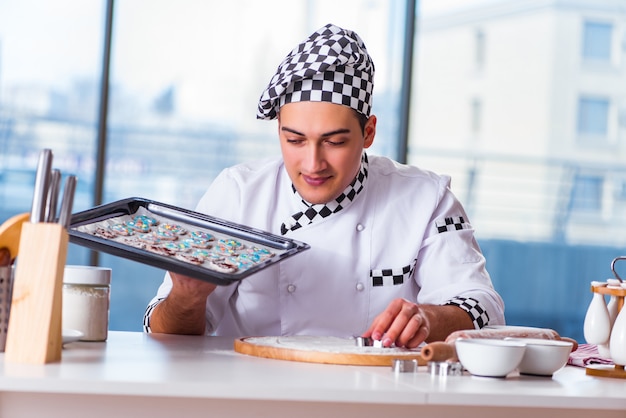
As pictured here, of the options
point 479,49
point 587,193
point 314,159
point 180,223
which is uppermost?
point 479,49

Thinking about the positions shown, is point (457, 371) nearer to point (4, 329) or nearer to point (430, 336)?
point (430, 336)

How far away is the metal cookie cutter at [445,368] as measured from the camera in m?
1.48

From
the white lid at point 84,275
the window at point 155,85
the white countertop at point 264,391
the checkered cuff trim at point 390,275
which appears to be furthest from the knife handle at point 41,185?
the window at point 155,85

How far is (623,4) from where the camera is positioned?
5195mm

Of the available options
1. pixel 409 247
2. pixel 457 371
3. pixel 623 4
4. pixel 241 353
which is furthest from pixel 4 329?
pixel 623 4

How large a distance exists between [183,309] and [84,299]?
14.0 inches

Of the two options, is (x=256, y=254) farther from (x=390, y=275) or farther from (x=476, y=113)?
(x=476, y=113)

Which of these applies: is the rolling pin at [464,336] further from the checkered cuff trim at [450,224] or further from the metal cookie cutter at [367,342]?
the checkered cuff trim at [450,224]

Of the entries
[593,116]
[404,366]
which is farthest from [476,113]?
[404,366]

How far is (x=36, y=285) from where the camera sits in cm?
138

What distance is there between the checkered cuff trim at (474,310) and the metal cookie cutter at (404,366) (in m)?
0.55

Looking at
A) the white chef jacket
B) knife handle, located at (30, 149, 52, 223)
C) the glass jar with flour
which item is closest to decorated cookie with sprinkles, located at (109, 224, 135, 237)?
the glass jar with flour

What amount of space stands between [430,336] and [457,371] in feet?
1.28

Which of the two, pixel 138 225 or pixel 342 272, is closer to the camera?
pixel 138 225
